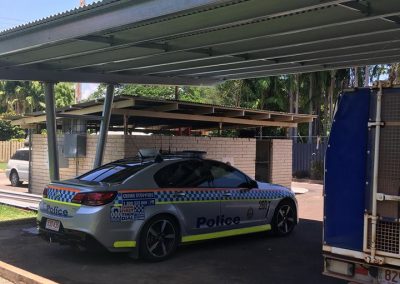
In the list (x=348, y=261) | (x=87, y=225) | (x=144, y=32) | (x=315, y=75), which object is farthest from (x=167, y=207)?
(x=315, y=75)

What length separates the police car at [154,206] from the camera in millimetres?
7328

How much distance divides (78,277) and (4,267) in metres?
1.05

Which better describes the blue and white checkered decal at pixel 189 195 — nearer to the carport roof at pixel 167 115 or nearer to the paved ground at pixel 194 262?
the paved ground at pixel 194 262

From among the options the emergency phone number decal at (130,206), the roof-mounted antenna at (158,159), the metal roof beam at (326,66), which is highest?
the metal roof beam at (326,66)

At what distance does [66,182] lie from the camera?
8.07m

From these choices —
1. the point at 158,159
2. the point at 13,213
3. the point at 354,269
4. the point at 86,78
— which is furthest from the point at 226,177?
the point at 13,213

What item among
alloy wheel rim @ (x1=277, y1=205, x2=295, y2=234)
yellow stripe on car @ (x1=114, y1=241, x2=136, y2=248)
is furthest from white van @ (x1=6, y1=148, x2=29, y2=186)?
yellow stripe on car @ (x1=114, y1=241, x2=136, y2=248)

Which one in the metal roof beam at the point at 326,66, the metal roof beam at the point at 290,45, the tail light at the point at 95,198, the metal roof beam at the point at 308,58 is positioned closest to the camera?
the tail light at the point at 95,198

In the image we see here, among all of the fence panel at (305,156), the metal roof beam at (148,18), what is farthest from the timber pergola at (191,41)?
the fence panel at (305,156)

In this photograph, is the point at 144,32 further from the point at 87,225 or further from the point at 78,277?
the point at 78,277

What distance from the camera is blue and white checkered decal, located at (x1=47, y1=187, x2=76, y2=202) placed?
7531 mm

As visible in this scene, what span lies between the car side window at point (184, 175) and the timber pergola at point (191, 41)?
1.99 meters

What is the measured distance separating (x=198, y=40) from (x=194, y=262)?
351 cm

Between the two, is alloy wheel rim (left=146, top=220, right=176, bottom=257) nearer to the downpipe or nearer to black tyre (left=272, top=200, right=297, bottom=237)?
black tyre (left=272, top=200, right=297, bottom=237)
